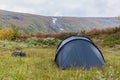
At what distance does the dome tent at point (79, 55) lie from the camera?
13.5 meters

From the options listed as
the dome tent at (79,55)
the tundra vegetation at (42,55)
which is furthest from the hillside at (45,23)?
the dome tent at (79,55)

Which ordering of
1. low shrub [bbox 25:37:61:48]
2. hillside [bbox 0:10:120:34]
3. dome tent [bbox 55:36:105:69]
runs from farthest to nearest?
hillside [bbox 0:10:120:34]
low shrub [bbox 25:37:61:48]
dome tent [bbox 55:36:105:69]

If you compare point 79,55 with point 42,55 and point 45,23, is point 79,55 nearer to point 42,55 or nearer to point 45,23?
point 42,55

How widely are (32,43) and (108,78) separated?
2923cm

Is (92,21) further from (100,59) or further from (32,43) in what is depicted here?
(100,59)

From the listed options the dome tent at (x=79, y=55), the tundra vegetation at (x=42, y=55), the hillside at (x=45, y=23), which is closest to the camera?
the tundra vegetation at (x=42, y=55)

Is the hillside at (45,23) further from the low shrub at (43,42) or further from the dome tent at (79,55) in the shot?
the dome tent at (79,55)

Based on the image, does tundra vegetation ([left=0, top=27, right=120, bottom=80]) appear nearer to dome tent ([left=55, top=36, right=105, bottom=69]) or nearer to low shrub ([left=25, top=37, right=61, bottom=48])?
low shrub ([left=25, top=37, right=61, bottom=48])

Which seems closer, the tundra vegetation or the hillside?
the tundra vegetation

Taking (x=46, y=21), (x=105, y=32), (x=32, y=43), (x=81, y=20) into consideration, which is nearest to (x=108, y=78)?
(x=32, y=43)

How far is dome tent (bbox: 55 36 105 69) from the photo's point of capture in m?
13.5

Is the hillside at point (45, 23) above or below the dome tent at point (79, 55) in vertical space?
below

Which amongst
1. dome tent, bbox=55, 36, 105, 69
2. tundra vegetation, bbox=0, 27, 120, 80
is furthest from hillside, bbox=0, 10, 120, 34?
dome tent, bbox=55, 36, 105, 69

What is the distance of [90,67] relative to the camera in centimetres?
1316
